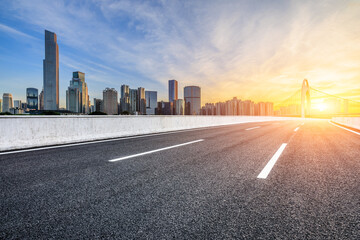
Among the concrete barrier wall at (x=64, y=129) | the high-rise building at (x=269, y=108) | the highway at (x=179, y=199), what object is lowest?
the highway at (x=179, y=199)

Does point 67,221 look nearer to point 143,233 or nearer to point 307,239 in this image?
point 143,233

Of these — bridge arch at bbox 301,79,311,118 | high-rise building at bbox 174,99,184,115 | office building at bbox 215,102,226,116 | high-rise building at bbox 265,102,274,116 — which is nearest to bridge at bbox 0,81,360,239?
bridge arch at bbox 301,79,311,118

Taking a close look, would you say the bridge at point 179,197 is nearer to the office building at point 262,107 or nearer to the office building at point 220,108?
the office building at point 220,108

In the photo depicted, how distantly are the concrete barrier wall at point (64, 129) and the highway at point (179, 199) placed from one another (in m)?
2.21

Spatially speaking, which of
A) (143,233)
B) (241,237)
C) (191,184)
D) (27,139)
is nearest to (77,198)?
(143,233)

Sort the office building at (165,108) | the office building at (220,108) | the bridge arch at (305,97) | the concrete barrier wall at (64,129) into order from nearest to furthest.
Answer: the concrete barrier wall at (64,129), the bridge arch at (305,97), the office building at (220,108), the office building at (165,108)

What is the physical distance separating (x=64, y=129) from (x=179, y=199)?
656 centimetres

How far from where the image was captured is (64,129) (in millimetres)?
7355

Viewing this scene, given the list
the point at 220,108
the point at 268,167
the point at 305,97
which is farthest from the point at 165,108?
the point at 268,167

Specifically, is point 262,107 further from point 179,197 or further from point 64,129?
point 179,197

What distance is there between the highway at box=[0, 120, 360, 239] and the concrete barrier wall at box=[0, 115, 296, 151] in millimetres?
2214

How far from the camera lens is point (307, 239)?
1.70 m

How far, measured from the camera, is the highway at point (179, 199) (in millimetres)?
1826

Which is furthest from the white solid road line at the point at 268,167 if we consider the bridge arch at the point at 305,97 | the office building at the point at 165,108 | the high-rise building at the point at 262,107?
the office building at the point at 165,108
